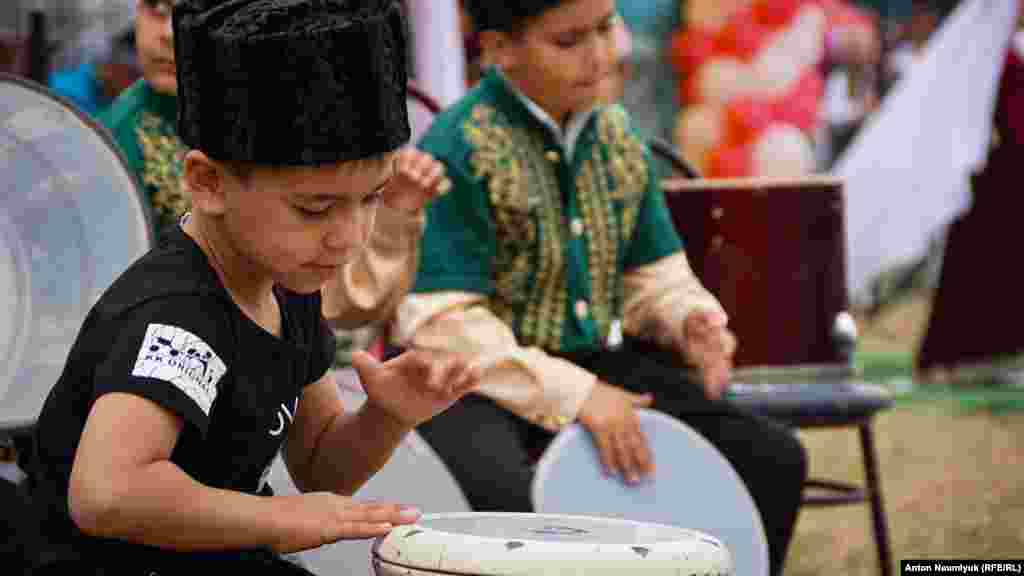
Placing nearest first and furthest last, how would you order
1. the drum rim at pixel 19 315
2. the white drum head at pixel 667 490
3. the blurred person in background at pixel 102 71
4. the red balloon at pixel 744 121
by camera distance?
1. the drum rim at pixel 19 315
2. the white drum head at pixel 667 490
3. the blurred person in background at pixel 102 71
4. the red balloon at pixel 744 121

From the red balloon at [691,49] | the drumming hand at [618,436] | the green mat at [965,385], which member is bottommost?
the green mat at [965,385]

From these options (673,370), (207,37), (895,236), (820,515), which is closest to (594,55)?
(673,370)

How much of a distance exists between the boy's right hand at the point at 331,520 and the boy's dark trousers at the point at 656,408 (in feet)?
3.57

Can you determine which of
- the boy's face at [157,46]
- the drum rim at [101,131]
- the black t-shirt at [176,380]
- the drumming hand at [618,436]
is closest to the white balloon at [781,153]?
the boy's face at [157,46]

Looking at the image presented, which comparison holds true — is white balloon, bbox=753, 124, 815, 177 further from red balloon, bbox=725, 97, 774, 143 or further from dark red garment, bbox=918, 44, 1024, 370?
dark red garment, bbox=918, 44, 1024, 370

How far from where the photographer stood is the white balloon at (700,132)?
948 centimetres

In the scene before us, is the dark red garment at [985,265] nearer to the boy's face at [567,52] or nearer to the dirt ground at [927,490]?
the dirt ground at [927,490]

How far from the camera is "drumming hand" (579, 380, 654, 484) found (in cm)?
289

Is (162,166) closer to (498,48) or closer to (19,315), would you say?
(498,48)

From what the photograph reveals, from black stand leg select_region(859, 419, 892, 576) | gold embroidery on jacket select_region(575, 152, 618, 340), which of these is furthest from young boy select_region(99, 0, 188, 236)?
black stand leg select_region(859, 419, 892, 576)

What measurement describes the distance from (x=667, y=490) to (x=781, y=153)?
6667 millimetres

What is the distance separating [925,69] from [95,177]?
8.40 metres

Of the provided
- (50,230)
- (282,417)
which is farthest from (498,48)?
(282,417)

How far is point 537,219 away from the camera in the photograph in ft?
10.5
